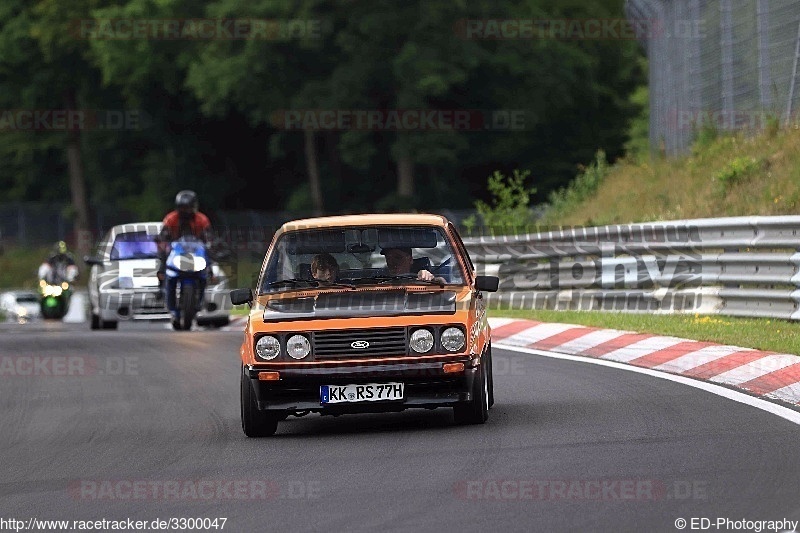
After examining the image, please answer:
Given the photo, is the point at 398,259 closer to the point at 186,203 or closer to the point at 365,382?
the point at 365,382

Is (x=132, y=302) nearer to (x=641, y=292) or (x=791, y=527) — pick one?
(x=641, y=292)

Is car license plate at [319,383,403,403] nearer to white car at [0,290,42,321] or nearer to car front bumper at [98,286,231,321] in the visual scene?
car front bumper at [98,286,231,321]

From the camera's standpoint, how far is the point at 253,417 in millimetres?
11406

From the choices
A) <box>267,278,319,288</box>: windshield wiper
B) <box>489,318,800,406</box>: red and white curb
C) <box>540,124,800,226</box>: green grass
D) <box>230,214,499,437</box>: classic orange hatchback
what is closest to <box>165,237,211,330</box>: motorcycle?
<box>489,318,800,406</box>: red and white curb

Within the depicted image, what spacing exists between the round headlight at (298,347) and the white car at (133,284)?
13.2 m

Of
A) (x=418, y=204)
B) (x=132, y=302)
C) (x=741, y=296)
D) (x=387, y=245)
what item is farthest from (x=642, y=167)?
(x=418, y=204)

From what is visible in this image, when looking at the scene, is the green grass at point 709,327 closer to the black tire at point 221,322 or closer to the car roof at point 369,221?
the car roof at point 369,221

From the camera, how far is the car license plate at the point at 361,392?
441 inches

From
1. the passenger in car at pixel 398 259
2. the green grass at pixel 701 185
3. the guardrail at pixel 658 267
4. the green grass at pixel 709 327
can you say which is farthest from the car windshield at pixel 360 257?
the green grass at pixel 701 185

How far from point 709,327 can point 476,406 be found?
6294 mm

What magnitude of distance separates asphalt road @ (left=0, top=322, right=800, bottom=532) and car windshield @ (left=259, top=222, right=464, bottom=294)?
0.99 m

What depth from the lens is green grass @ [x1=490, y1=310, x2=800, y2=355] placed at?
15.2m

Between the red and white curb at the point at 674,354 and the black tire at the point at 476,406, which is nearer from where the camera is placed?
the black tire at the point at 476,406

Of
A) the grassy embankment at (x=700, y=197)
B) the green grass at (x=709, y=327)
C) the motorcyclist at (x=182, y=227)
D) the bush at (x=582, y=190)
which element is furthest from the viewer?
the bush at (x=582, y=190)
